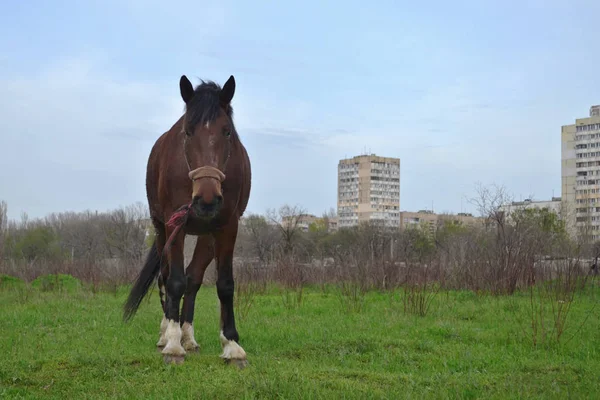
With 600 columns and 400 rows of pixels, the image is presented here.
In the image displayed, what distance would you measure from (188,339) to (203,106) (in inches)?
103

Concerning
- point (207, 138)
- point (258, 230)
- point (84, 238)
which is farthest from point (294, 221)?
point (207, 138)

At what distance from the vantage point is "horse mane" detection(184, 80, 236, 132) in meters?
6.16

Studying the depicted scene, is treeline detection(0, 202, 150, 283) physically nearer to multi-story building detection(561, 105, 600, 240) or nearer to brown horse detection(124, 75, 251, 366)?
brown horse detection(124, 75, 251, 366)

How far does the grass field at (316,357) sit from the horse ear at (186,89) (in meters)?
2.60

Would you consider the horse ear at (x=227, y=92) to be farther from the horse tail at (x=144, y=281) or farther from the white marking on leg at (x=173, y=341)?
the horse tail at (x=144, y=281)

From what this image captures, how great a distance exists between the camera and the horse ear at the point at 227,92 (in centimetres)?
651

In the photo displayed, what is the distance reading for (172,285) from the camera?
6395 mm

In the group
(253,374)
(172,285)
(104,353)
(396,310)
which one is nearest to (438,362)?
(253,374)

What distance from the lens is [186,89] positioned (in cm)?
647

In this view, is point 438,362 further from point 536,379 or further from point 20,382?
point 20,382

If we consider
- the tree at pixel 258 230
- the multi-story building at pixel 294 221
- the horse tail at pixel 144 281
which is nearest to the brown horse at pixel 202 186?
the horse tail at pixel 144 281

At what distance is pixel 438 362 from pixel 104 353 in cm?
341

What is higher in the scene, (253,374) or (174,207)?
(174,207)

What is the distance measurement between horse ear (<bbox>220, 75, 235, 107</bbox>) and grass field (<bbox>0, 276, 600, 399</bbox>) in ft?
8.53
